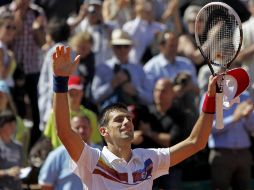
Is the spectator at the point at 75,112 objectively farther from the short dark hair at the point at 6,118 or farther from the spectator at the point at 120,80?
the spectator at the point at 120,80

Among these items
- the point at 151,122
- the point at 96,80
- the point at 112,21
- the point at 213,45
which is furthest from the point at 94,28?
the point at 213,45

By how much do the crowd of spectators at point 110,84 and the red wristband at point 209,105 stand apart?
2524 millimetres

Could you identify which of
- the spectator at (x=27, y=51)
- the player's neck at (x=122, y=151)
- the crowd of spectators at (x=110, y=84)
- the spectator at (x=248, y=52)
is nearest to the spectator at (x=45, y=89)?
the crowd of spectators at (x=110, y=84)

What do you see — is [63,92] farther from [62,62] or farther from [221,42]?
[221,42]

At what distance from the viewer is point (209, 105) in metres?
6.47

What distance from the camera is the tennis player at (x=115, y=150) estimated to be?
5.99m

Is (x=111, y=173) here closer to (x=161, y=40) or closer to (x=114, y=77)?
(x=114, y=77)

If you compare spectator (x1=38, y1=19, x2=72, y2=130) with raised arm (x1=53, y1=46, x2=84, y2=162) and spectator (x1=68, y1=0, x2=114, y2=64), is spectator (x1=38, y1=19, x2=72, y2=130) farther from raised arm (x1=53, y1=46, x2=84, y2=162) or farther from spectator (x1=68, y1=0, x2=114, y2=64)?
raised arm (x1=53, y1=46, x2=84, y2=162)

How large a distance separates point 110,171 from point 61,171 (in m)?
2.61

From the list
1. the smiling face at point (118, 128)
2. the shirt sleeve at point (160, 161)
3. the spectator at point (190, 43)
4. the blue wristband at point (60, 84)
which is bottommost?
the spectator at point (190, 43)

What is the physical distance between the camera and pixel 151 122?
1013cm

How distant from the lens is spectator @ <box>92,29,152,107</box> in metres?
10.8

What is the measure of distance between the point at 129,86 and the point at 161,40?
118 cm

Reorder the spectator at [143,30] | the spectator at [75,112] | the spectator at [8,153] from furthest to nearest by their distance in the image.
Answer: the spectator at [143,30]
the spectator at [75,112]
the spectator at [8,153]
